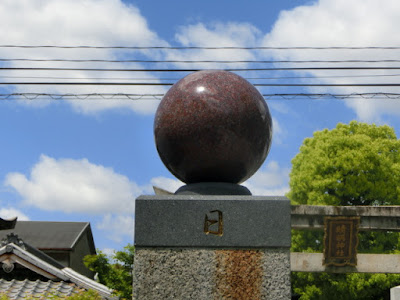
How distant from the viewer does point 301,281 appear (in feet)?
71.5

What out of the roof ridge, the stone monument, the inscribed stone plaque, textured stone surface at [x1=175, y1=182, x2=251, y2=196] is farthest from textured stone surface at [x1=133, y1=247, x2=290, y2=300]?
the roof ridge

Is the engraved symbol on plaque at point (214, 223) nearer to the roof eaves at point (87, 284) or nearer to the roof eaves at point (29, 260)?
the roof eaves at point (87, 284)

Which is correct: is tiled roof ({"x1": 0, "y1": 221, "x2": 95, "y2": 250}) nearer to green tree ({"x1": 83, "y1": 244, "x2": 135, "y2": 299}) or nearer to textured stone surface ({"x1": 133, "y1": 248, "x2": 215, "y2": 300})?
green tree ({"x1": 83, "y1": 244, "x2": 135, "y2": 299})

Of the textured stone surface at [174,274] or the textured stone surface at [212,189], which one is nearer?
the textured stone surface at [174,274]

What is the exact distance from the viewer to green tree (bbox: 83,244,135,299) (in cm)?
1791

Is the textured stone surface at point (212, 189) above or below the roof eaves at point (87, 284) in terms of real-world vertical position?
above

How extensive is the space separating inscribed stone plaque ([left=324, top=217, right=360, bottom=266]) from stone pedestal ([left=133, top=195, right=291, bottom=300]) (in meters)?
8.29

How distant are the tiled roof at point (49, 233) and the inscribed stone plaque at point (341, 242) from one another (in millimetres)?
16391

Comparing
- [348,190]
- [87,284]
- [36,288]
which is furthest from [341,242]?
[348,190]

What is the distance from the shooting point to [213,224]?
12.8 feet

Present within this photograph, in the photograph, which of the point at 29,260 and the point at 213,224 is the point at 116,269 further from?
the point at 213,224

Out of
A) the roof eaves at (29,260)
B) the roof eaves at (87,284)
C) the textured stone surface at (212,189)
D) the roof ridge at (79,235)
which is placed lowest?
the roof eaves at (87,284)

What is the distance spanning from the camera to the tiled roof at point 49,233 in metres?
26.3

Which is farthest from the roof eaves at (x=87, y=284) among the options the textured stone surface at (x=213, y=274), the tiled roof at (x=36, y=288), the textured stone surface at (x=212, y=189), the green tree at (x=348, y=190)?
the textured stone surface at (x=213, y=274)
